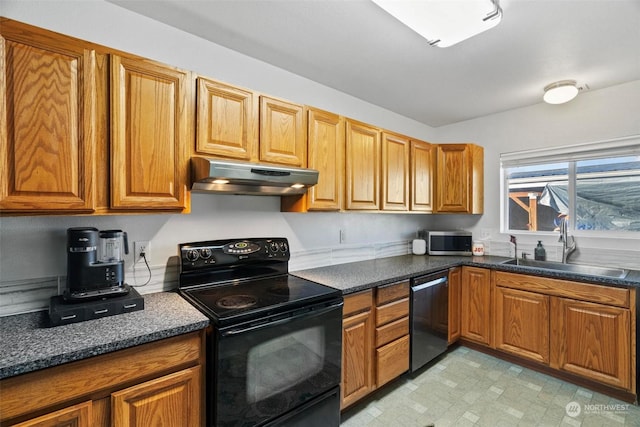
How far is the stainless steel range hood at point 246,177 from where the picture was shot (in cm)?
152

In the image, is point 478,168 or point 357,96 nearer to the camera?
point 357,96

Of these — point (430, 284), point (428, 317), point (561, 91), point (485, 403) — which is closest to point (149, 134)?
point (430, 284)

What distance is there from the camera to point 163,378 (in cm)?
124

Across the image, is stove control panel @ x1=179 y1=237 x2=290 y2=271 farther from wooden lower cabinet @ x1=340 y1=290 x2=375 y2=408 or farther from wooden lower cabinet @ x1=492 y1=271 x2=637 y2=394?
wooden lower cabinet @ x1=492 y1=271 x2=637 y2=394

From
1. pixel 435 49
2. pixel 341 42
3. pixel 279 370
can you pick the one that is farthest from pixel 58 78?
pixel 435 49

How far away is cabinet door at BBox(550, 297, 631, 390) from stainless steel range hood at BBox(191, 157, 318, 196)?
2.21m

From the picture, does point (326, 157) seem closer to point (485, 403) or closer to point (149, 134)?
point (149, 134)

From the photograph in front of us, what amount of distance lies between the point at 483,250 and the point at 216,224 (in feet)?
A: 9.30

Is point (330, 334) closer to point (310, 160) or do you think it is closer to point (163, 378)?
point (163, 378)

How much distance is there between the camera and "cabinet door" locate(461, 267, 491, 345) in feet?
8.91

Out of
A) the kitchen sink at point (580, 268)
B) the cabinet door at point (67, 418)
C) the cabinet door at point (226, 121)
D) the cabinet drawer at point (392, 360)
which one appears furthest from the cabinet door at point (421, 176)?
the cabinet door at point (67, 418)

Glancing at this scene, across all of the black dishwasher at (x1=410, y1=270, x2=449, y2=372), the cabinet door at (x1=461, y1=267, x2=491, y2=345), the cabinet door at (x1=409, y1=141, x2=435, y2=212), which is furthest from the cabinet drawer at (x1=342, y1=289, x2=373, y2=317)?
the cabinet door at (x1=461, y1=267, x2=491, y2=345)

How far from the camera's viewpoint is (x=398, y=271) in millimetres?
2385

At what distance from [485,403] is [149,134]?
2.74 metres
